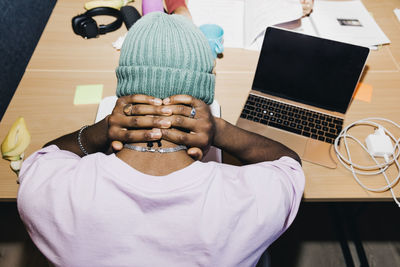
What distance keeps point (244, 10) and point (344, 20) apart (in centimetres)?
47

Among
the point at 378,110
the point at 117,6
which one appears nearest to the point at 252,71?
the point at 378,110

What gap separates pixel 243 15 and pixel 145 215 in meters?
1.14

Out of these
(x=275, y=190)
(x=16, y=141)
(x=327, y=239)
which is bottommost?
(x=327, y=239)

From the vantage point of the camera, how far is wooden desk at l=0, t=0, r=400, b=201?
86 cm

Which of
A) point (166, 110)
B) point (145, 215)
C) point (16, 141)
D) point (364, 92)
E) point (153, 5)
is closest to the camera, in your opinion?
point (145, 215)

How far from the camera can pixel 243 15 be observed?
134cm

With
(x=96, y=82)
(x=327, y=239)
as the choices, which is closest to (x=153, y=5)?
(x=96, y=82)

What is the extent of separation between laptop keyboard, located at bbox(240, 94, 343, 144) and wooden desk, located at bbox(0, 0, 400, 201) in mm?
61

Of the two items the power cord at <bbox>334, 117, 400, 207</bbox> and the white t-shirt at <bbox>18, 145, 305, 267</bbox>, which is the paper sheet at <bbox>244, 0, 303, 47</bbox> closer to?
the power cord at <bbox>334, 117, 400, 207</bbox>

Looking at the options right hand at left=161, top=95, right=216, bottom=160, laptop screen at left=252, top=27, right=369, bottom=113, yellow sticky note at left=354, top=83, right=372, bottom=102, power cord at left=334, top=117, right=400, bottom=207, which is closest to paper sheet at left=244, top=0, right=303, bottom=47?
laptop screen at left=252, top=27, right=369, bottom=113

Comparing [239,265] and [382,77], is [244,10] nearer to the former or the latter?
[382,77]

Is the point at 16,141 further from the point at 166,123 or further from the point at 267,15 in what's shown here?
the point at 267,15

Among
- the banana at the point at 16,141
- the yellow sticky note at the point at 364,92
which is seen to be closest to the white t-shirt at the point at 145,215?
the banana at the point at 16,141

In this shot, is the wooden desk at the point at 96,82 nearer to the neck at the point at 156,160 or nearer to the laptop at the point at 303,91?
the laptop at the point at 303,91
